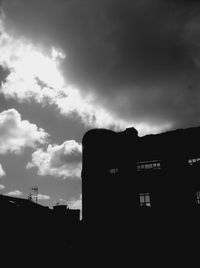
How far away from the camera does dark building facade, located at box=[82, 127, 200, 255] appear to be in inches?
605

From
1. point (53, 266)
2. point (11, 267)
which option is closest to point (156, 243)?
point (53, 266)

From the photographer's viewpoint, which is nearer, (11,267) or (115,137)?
(11,267)

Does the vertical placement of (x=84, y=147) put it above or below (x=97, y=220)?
above

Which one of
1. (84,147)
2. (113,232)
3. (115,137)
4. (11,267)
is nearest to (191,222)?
(113,232)

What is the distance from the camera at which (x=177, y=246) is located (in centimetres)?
1448

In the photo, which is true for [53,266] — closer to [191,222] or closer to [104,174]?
[104,174]

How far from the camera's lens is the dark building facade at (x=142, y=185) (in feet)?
50.4

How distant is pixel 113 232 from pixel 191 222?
5155 millimetres

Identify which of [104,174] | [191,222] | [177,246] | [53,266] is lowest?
[53,266]

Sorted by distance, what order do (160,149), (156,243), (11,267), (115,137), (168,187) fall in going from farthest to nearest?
(115,137)
(160,149)
(168,187)
(156,243)
(11,267)

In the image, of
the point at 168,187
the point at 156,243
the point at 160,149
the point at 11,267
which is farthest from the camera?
the point at 160,149

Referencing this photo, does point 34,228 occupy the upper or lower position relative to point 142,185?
lower

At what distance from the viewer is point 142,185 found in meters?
17.1

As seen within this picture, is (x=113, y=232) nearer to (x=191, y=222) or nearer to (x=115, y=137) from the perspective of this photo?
(x=191, y=222)
